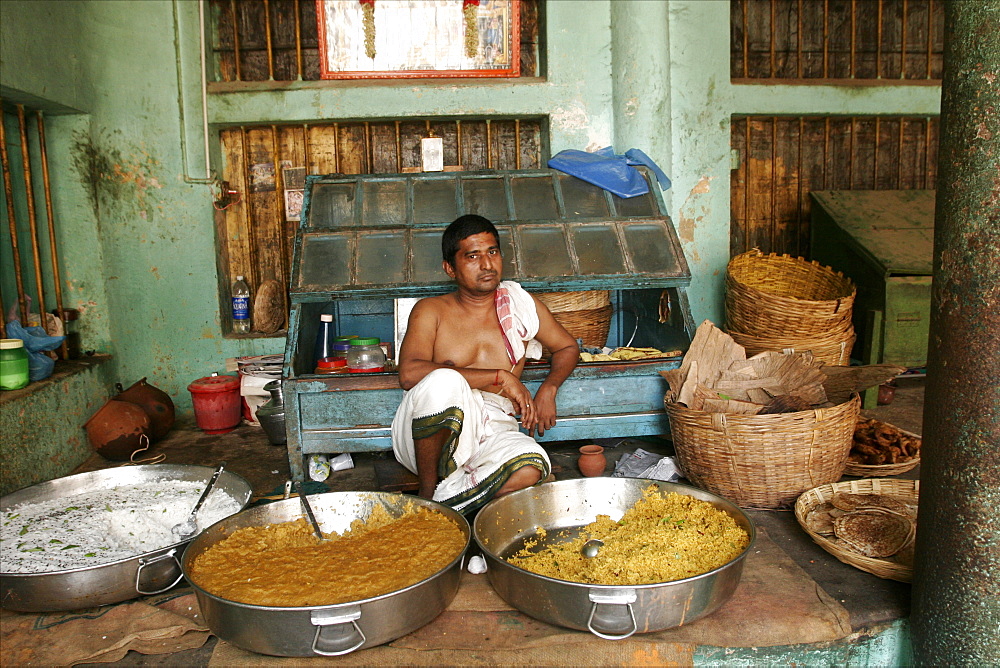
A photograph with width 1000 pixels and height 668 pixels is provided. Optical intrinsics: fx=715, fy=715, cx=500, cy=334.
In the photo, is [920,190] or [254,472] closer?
[254,472]

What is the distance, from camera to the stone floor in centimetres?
232

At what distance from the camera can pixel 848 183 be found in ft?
19.3

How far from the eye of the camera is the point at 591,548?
2.41 m

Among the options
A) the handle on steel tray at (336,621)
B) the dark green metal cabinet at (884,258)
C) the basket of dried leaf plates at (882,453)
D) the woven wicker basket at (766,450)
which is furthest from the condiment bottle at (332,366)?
the dark green metal cabinet at (884,258)

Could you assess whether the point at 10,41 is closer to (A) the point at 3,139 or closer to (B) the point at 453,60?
(A) the point at 3,139

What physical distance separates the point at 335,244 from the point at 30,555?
212 cm

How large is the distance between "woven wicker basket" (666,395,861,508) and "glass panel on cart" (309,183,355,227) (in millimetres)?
2281

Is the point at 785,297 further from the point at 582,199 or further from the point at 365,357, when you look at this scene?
the point at 365,357

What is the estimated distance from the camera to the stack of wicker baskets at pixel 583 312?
4.52m

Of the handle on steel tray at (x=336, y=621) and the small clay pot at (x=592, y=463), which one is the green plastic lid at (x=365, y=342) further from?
the handle on steel tray at (x=336, y=621)

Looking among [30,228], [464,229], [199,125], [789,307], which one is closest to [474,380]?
[464,229]

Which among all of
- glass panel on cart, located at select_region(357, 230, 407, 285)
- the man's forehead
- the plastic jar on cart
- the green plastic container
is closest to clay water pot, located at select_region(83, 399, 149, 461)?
the green plastic container

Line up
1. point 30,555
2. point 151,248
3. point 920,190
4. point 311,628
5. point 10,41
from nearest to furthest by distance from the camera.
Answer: point 311,628
point 30,555
point 10,41
point 151,248
point 920,190

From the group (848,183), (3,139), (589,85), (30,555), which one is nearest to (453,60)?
(589,85)
